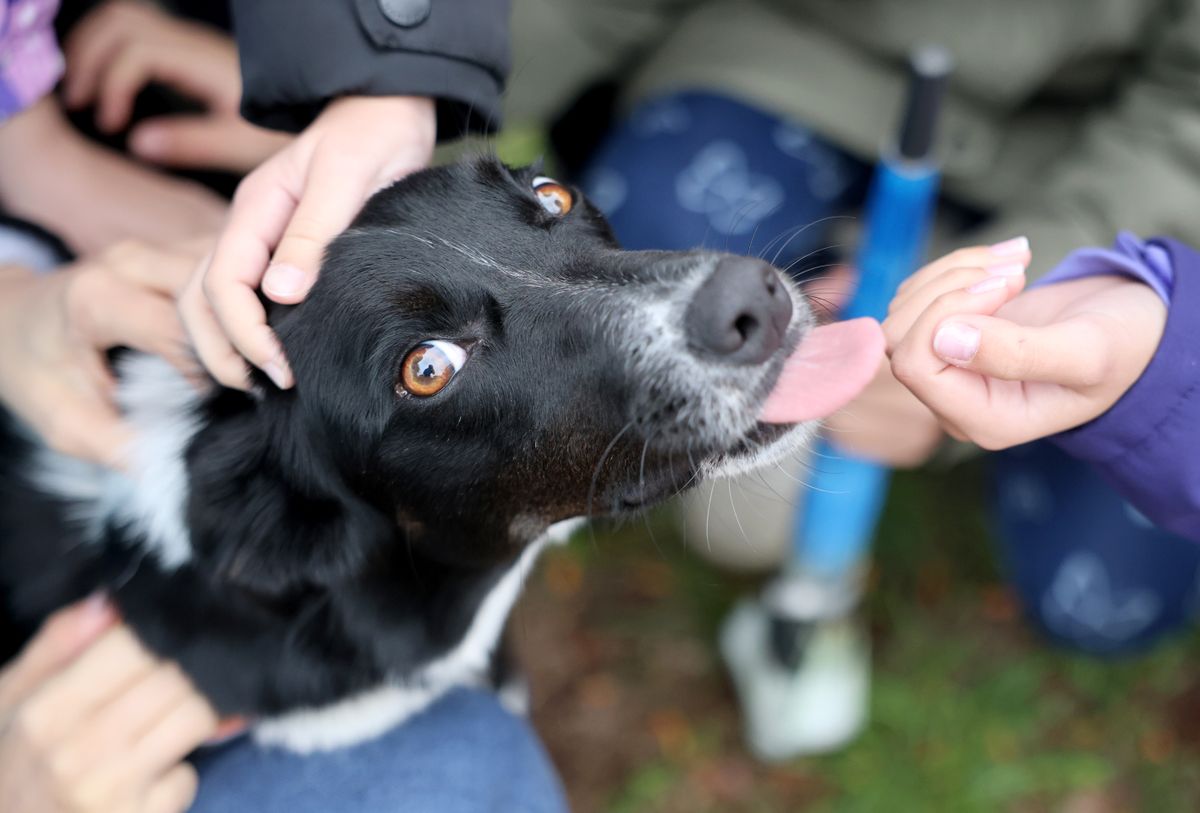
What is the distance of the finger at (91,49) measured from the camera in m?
2.81

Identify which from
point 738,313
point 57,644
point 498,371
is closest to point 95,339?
point 57,644

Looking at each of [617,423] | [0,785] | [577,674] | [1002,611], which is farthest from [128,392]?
[1002,611]

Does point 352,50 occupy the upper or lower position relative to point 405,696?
upper

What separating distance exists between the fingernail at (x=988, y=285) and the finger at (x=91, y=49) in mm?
2459

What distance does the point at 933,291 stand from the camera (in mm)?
1661

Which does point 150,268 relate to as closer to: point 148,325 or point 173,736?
point 148,325

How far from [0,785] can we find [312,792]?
25.2 inches

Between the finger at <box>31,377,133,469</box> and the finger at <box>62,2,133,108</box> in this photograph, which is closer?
the finger at <box>31,377,133,469</box>

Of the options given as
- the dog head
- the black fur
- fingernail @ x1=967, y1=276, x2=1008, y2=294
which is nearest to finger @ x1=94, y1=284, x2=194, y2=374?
the black fur

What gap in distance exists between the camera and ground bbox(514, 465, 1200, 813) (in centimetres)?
320

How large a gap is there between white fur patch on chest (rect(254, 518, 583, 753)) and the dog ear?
0.37m

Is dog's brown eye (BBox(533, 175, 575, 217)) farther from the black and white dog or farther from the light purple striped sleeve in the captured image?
the light purple striped sleeve

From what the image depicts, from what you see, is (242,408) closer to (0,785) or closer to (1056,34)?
(0,785)

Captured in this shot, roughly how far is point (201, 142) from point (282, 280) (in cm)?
138
